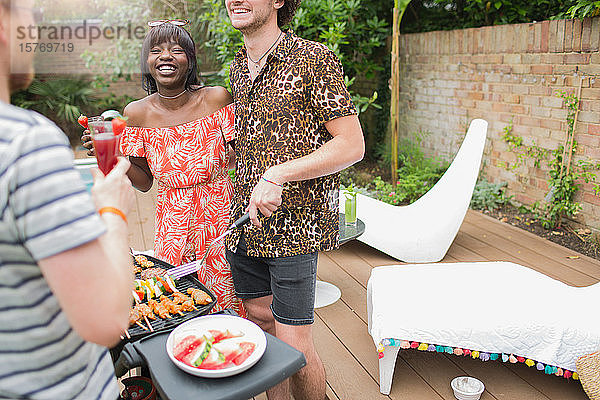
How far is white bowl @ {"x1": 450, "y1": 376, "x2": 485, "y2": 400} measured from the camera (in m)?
2.34

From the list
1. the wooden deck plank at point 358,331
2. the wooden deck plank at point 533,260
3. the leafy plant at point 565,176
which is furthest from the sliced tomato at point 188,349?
the leafy plant at point 565,176

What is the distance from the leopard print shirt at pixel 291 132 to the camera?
5.82 feet

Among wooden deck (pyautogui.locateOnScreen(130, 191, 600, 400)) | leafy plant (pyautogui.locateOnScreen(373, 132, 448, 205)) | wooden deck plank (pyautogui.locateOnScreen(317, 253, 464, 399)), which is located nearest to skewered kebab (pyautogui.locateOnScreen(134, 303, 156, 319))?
wooden deck (pyautogui.locateOnScreen(130, 191, 600, 400))

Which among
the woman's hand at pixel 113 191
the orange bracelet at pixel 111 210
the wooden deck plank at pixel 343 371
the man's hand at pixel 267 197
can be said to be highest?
the woman's hand at pixel 113 191

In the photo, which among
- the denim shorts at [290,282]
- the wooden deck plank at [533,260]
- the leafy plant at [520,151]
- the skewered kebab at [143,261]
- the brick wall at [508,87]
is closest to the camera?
the denim shorts at [290,282]

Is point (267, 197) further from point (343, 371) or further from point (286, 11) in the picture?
point (343, 371)

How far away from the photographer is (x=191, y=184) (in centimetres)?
215

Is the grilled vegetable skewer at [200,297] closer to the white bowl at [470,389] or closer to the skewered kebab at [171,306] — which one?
the skewered kebab at [171,306]

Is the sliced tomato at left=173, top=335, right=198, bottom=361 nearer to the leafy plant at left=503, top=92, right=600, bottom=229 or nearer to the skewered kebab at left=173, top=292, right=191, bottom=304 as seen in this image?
the skewered kebab at left=173, top=292, right=191, bottom=304

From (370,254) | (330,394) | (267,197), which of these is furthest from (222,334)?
(370,254)

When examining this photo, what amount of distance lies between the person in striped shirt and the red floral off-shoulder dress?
1.16 metres

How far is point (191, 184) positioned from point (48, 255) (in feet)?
4.53

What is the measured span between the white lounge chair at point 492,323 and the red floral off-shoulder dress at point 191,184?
797mm

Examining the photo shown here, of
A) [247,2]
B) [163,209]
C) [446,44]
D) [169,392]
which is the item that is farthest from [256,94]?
[446,44]
